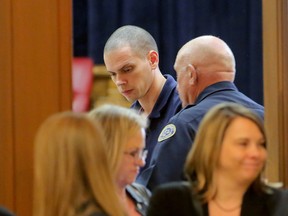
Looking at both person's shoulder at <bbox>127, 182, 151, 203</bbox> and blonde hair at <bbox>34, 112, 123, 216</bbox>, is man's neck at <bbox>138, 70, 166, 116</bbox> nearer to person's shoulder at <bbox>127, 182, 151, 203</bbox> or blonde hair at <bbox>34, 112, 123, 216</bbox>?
person's shoulder at <bbox>127, 182, 151, 203</bbox>

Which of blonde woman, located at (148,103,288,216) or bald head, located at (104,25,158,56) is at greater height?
bald head, located at (104,25,158,56)

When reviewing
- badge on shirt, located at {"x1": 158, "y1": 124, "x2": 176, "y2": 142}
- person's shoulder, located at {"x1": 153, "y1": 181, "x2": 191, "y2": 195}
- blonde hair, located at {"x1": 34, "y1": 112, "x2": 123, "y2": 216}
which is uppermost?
blonde hair, located at {"x1": 34, "y1": 112, "x2": 123, "y2": 216}

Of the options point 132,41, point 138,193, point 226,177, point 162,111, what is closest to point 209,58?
point 162,111

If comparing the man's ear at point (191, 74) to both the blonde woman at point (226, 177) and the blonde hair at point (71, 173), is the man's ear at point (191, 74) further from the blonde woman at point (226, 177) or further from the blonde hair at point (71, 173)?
the blonde hair at point (71, 173)

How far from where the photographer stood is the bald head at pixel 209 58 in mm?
2787

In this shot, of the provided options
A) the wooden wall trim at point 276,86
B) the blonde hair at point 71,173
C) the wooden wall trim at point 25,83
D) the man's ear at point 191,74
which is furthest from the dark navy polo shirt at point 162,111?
the blonde hair at point 71,173

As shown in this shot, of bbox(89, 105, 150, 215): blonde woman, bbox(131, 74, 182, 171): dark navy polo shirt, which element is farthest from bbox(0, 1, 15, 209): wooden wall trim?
bbox(131, 74, 182, 171): dark navy polo shirt

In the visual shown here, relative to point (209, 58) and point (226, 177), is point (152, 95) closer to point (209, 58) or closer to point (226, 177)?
point (209, 58)

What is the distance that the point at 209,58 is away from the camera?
9.25 ft

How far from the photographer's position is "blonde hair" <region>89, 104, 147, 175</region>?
186 centimetres

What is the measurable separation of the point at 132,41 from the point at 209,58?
1.35 feet

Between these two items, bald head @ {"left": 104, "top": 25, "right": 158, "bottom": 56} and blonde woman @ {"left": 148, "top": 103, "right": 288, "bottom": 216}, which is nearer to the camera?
blonde woman @ {"left": 148, "top": 103, "right": 288, "bottom": 216}

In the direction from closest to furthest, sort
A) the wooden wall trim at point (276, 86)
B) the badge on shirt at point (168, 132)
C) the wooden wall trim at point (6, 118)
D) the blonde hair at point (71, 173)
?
the blonde hair at point (71, 173), the wooden wall trim at point (6, 118), the wooden wall trim at point (276, 86), the badge on shirt at point (168, 132)

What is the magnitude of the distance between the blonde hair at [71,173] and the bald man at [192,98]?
2.44 feet
